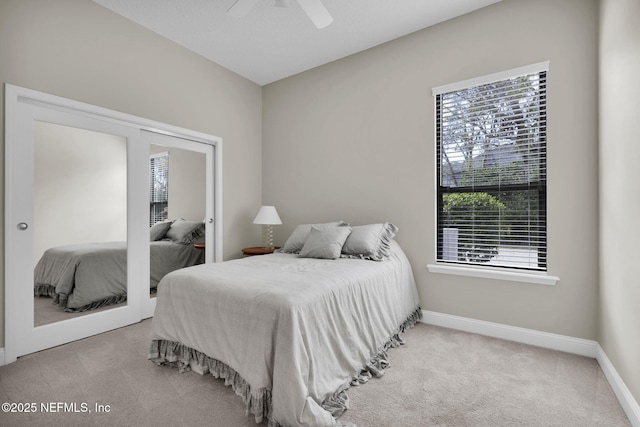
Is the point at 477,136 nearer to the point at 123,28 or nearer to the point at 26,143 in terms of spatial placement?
the point at 123,28

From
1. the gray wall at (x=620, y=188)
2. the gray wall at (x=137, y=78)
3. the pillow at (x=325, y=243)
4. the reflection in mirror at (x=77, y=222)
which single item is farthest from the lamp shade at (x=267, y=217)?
the gray wall at (x=620, y=188)

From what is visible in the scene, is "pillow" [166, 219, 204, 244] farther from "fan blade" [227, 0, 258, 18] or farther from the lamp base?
"fan blade" [227, 0, 258, 18]

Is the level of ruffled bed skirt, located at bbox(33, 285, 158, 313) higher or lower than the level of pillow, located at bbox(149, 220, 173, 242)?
lower

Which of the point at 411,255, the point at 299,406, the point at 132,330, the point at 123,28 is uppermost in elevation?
the point at 123,28

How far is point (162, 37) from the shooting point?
10.4 ft

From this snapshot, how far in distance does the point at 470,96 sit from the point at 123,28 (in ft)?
11.0

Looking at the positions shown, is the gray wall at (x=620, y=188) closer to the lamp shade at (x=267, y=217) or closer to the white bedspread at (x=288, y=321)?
the white bedspread at (x=288, y=321)

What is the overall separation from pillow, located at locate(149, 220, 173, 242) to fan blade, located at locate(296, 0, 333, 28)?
245 cm

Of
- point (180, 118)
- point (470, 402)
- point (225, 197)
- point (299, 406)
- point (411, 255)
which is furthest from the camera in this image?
point (225, 197)

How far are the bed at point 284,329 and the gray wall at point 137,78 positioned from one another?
1.44 m

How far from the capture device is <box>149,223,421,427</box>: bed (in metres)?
1.47

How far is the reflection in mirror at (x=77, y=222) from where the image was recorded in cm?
238

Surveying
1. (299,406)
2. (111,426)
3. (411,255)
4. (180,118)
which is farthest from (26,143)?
(411,255)

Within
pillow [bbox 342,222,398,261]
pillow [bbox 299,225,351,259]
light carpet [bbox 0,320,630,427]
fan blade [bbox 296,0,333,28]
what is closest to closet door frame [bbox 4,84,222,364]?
light carpet [bbox 0,320,630,427]
